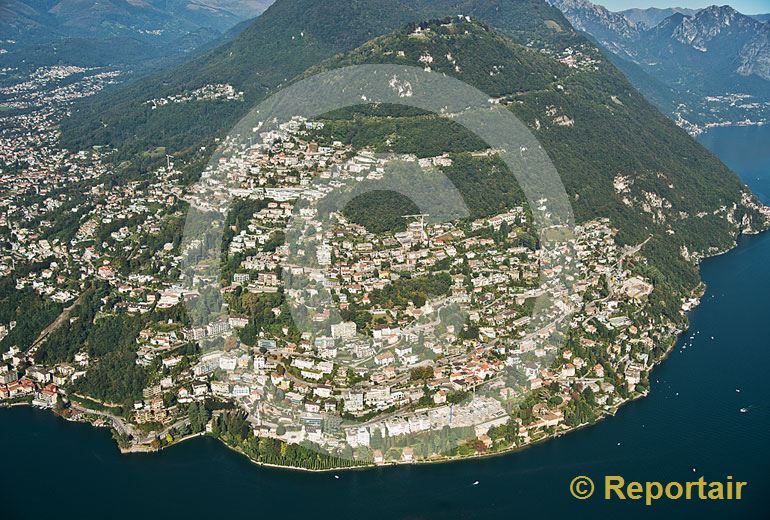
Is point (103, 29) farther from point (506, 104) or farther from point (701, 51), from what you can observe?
point (506, 104)

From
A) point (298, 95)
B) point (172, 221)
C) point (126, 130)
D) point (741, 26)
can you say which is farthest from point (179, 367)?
point (741, 26)

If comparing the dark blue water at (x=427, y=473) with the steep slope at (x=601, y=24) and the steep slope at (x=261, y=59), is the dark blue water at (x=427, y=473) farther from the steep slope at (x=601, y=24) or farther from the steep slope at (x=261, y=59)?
the steep slope at (x=601, y=24)

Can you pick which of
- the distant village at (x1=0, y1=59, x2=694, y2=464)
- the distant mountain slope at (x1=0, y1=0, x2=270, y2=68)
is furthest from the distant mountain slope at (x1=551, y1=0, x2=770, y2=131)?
the distant village at (x1=0, y1=59, x2=694, y2=464)

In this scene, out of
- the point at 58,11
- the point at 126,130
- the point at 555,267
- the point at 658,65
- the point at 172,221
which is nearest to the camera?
the point at 555,267

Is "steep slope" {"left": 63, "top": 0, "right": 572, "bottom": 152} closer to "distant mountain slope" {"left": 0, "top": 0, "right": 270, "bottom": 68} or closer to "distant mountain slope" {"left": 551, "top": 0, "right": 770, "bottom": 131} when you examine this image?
"distant mountain slope" {"left": 551, "top": 0, "right": 770, "bottom": 131}

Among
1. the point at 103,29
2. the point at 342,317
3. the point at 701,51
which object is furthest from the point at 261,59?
the point at 701,51

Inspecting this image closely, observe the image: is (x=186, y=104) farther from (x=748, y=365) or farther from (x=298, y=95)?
(x=748, y=365)
